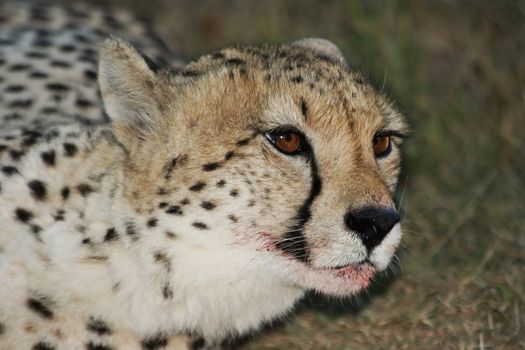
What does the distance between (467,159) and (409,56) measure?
0.56 metres

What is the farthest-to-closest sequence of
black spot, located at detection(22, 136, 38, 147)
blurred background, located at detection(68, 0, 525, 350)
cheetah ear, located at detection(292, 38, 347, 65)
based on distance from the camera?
blurred background, located at detection(68, 0, 525, 350)
cheetah ear, located at detection(292, 38, 347, 65)
black spot, located at detection(22, 136, 38, 147)

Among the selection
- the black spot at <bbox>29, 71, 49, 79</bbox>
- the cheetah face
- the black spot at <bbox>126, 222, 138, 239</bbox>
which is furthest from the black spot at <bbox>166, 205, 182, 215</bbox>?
the black spot at <bbox>29, 71, 49, 79</bbox>

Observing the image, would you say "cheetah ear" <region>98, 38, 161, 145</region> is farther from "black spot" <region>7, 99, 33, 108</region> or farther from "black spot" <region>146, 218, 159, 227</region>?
"black spot" <region>7, 99, 33, 108</region>

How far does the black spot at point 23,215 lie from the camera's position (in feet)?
8.13

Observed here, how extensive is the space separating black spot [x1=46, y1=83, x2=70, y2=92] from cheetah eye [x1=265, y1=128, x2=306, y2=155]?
1.21 metres

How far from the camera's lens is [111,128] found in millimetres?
2498

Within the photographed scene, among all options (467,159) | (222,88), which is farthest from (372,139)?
(467,159)

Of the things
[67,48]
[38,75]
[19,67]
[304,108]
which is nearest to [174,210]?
[304,108]

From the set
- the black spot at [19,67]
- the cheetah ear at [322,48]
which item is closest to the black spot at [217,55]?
the cheetah ear at [322,48]

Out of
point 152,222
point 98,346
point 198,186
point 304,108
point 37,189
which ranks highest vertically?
point 304,108

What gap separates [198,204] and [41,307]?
1.72 ft

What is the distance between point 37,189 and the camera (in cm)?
251

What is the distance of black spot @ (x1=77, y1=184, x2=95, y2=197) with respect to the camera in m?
2.46

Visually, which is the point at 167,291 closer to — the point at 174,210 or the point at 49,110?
the point at 174,210
